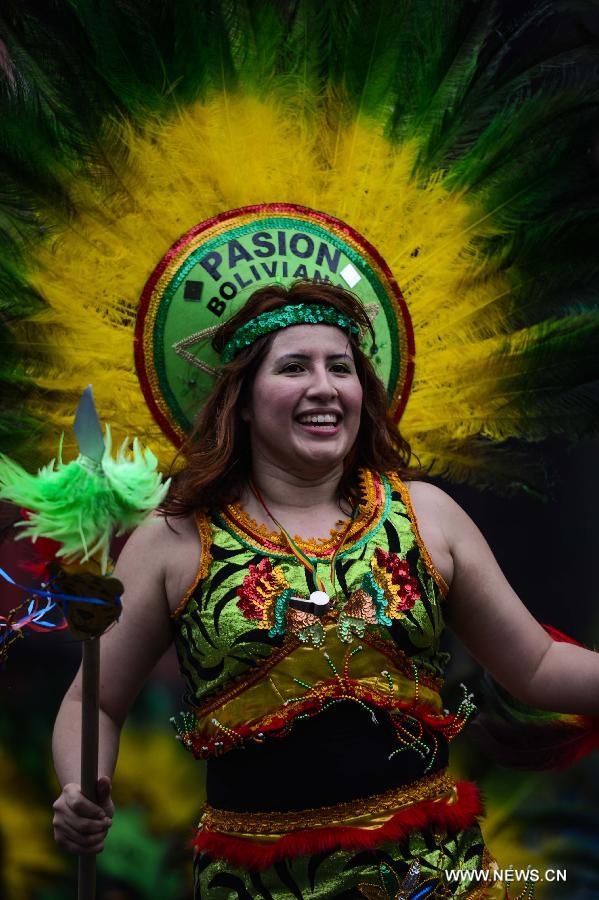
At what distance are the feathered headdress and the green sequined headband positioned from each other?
0.10m

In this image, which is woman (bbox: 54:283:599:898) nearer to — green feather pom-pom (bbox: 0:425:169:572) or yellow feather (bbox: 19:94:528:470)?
yellow feather (bbox: 19:94:528:470)

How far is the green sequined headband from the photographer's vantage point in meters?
2.78

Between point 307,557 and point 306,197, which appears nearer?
point 307,557

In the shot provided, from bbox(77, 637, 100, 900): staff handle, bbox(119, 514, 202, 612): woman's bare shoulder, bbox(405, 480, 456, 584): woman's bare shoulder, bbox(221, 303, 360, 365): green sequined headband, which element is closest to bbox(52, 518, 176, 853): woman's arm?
bbox(119, 514, 202, 612): woman's bare shoulder

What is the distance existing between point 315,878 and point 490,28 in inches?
82.0

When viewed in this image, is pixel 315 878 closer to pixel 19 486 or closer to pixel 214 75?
pixel 19 486

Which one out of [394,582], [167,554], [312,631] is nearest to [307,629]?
[312,631]

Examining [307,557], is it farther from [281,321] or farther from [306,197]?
[306,197]

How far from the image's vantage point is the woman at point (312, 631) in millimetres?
2561

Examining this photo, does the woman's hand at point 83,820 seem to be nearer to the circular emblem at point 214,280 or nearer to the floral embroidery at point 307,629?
the floral embroidery at point 307,629

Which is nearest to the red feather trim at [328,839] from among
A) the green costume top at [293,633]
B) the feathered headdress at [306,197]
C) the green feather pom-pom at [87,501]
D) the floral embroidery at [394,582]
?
the green costume top at [293,633]

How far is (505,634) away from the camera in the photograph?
2861 mm

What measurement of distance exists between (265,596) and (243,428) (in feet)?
1.52

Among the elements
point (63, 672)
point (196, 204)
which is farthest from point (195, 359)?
point (63, 672)
